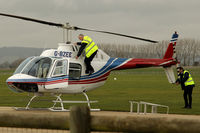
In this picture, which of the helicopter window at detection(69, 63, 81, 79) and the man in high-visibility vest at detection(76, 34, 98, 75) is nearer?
the helicopter window at detection(69, 63, 81, 79)

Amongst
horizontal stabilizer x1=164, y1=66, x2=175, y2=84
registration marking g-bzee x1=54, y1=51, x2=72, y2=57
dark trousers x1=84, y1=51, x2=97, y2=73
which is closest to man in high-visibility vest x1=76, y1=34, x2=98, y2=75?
dark trousers x1=84, y1=51, x2=97, y2=73

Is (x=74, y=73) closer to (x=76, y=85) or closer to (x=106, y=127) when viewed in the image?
(x=76, y=85)

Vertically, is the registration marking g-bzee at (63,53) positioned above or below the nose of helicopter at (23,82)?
above

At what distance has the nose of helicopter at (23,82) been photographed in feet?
55.7

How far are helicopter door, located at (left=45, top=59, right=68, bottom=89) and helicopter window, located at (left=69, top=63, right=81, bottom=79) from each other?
1.03 ft

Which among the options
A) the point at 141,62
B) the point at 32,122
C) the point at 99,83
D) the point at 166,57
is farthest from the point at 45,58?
the point at 32,122

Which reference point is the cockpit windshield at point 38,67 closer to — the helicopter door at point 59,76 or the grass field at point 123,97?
the helicopter door at point 59,76

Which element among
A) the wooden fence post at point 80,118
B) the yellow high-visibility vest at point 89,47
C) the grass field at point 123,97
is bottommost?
the grass field at point 123,97

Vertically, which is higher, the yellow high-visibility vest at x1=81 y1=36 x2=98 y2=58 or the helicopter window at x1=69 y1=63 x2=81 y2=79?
the yellow high-visibility vest at x1=81 y1=36 x2=98 y2=58

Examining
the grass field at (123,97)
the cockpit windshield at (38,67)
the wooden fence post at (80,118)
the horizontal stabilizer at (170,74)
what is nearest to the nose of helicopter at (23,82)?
the cockpit windshield at (38,67)

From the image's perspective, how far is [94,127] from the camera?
4.81 metres

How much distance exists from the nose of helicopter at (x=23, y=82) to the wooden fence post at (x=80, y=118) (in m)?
12.5

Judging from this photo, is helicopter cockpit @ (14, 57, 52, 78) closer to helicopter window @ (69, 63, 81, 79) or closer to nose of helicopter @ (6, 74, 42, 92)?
nose of helicopter @ (6, 74, 42, 92)

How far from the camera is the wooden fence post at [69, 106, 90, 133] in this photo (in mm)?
4754
